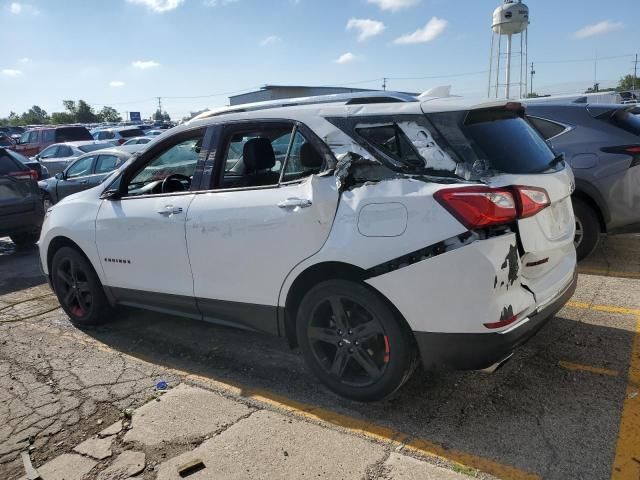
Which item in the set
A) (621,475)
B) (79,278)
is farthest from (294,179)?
(79,278)

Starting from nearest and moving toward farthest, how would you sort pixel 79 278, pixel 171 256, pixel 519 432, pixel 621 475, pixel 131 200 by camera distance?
pixel 621 475 → pixel 519 432 → pixel 171 256 → pixel 131 200 → pixel 79 278

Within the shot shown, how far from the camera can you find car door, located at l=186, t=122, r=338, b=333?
3.11 meters

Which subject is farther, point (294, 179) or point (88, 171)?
point (88, 171)

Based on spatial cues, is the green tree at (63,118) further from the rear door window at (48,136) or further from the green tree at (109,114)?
the rear door window at (48,136)

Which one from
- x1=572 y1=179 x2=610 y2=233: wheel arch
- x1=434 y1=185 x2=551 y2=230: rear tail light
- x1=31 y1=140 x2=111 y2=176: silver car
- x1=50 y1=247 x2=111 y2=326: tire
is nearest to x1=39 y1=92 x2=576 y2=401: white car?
x1=434 y1=185 x2=551 y2=230: rear tail light

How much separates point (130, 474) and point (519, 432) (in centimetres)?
204

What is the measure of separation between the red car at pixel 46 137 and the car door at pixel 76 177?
1276 centimetres

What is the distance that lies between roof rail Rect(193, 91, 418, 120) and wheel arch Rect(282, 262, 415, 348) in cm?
105

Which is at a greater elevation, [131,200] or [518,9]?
[518,9]

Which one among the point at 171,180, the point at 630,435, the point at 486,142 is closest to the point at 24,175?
the point at 171,180

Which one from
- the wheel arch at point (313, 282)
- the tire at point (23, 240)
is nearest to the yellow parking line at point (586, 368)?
the wheel arch at point (313, 282)

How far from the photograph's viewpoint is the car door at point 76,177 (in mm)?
9910

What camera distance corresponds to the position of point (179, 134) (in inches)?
158

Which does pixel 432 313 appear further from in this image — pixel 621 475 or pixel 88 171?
pixel 88 171
